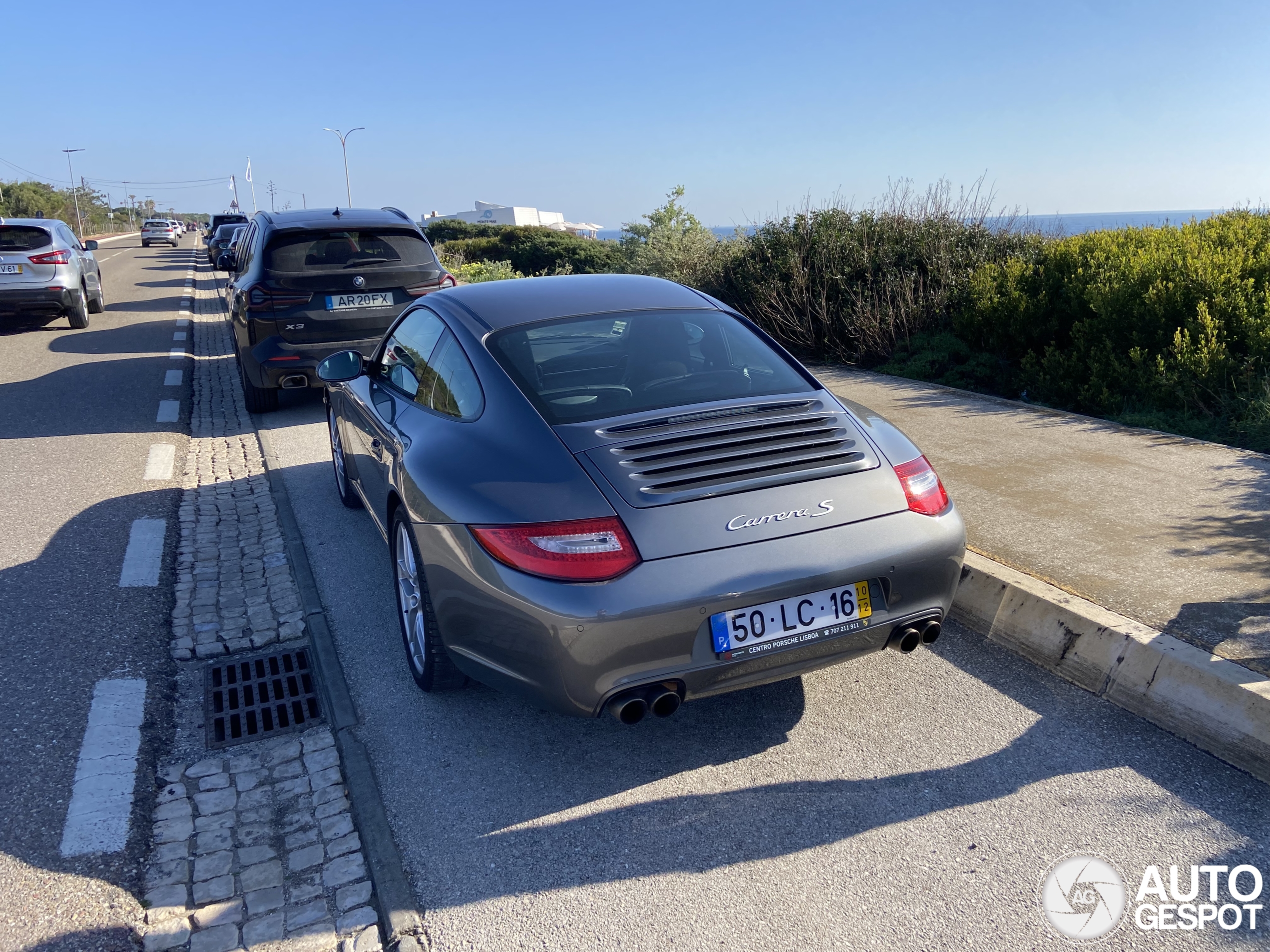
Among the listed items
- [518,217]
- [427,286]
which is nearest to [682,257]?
[427,286]

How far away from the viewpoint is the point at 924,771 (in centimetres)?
302

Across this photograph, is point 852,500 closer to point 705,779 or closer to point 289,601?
point 705,779

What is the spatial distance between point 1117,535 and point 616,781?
9.49 ft

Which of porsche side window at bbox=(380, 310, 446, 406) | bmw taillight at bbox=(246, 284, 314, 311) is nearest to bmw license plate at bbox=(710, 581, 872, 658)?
porsche side window at bbox=(380, 310, 446, 406)

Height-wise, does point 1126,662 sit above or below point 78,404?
below

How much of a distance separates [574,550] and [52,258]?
14.7m

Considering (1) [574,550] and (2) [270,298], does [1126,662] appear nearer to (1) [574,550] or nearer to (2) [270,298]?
(1) [574,550]

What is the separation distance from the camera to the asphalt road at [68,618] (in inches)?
100

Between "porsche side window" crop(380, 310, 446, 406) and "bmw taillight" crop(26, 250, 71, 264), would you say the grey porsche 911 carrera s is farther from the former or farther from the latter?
"bmw taillight" crop(26, 250, 71, 264)

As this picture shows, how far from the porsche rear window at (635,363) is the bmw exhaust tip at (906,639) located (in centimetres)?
100

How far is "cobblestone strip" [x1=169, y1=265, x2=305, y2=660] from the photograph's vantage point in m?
4.23

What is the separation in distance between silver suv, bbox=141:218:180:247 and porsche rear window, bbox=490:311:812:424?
184 ft

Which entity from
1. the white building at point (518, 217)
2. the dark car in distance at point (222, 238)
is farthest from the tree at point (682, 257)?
the white building at point (518, 217)

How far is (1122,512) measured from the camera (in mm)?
4750
